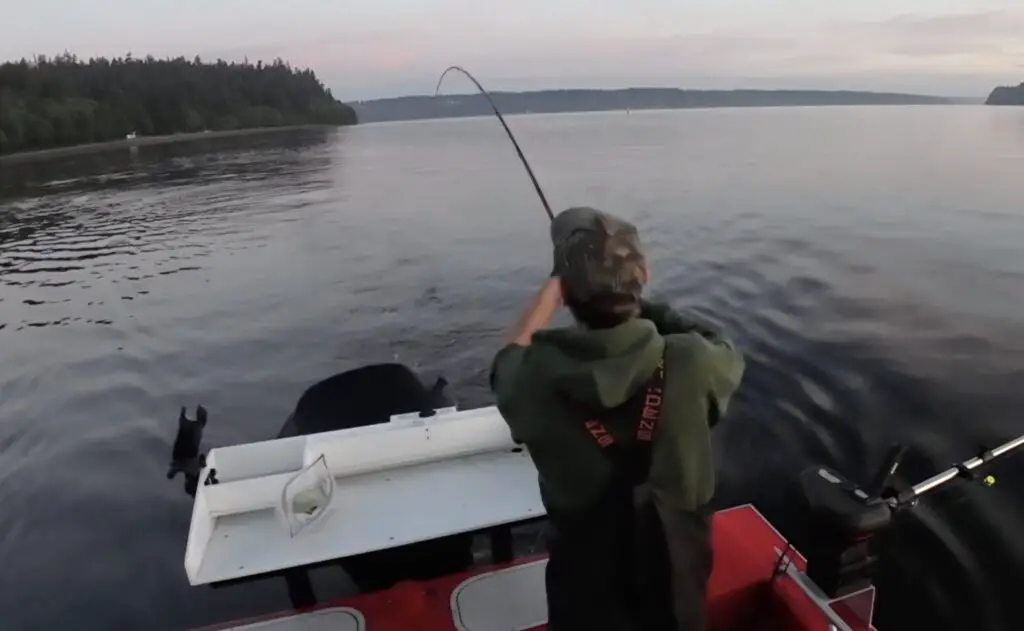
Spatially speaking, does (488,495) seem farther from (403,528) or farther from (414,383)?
(414,383)

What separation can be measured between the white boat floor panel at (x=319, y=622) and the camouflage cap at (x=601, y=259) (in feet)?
6.85

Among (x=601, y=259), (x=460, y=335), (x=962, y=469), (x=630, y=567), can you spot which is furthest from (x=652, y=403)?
(x=460, y=335)

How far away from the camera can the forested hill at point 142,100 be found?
59594 millimetres

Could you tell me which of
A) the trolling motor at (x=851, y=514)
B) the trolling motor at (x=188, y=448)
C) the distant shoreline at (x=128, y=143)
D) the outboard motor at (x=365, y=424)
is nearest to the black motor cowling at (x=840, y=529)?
the trolling motor at (x=851, y=514)

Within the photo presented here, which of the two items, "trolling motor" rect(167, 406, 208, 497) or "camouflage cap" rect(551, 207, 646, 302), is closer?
"camouflage cap" rect(551, 207, 646, 302)

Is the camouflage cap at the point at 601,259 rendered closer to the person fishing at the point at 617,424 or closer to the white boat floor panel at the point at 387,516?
the person fishing at the point at 617,424

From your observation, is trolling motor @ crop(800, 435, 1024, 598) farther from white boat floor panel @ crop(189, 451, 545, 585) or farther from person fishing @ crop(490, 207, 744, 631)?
white boat floor panel @ crop(189, 451, 545, 585)

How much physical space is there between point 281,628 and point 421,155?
157ft

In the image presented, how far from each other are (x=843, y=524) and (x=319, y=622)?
84.9 inches

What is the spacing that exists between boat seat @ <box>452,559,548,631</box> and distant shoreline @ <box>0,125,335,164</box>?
58531mm

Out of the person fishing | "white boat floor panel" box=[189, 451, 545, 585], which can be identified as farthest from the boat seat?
the person fishing

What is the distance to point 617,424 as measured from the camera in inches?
64.1

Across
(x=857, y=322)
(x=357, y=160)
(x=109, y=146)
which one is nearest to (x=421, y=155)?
(x=357, y=160)

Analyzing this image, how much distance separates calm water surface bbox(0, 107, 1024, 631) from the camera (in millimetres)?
5051
